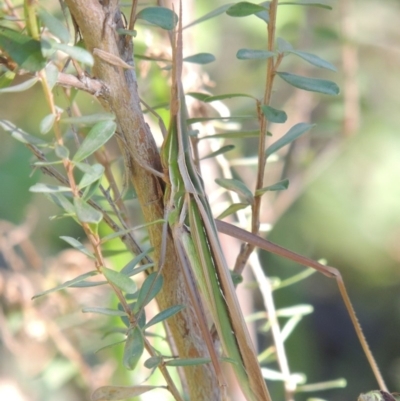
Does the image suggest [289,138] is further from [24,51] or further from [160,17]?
[24,51]

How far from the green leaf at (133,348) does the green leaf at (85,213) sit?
0.10m

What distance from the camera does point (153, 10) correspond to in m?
0.43

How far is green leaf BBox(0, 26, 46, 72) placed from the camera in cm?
31

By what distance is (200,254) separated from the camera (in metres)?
0.46

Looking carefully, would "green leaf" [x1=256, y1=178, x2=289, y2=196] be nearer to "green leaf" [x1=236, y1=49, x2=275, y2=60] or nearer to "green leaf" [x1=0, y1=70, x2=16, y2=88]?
"green leaf" [x1=236, y1=49, x2=275, y2=60]

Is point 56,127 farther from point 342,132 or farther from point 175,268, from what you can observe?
point 342,132

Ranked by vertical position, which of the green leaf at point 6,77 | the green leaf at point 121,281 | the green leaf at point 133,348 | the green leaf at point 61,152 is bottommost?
the green leaf at point 133,348

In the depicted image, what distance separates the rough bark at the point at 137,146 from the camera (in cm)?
39

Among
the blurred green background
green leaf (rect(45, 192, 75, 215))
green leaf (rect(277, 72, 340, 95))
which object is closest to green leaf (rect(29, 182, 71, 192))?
green leaf (rect(45, 192, 75, 215))

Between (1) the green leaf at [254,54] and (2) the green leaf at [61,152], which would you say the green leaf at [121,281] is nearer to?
(2) the green leaf at [61,152]

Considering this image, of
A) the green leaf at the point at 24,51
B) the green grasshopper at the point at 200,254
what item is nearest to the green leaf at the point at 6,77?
the green leaf at the point at 24,51

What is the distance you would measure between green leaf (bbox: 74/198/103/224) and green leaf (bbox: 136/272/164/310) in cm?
8

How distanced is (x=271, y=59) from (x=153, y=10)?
0.35 feet

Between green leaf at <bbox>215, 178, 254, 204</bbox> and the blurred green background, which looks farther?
the blurred green background
